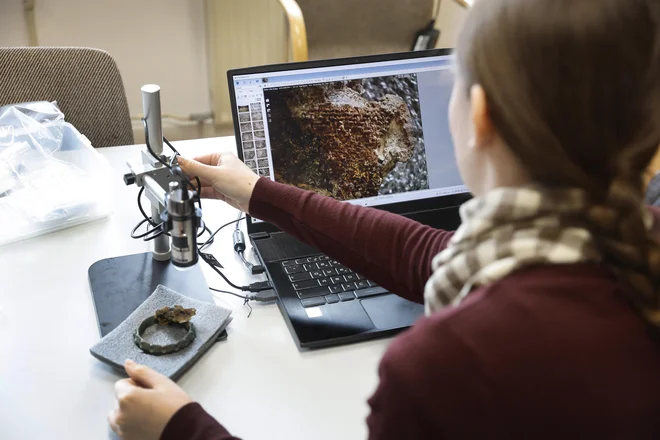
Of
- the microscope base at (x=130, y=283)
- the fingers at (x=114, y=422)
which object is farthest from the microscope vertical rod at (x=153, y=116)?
the fingers at (x=114, y=422)

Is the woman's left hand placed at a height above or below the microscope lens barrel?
below

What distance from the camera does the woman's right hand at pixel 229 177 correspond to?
3.26 feet

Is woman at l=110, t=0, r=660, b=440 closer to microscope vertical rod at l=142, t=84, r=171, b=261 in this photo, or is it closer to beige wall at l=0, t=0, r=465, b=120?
microscope vertical rod at l=142, t=84, r=171, b=261

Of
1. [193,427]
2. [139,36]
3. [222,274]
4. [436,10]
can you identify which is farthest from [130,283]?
[436,10]

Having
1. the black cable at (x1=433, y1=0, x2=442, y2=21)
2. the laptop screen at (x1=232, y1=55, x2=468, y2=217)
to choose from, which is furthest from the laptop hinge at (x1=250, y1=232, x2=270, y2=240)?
the black cable at (x1=433, y1=0, x2=442, y2=21)

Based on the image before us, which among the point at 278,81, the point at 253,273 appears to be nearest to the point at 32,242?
the point at 253,273

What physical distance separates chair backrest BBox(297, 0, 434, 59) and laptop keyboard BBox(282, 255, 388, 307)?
152 centimetres

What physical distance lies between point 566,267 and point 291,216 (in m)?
0.51

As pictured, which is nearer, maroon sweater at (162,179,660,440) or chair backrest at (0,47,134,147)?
maroon sweater at (162,179,660,440)

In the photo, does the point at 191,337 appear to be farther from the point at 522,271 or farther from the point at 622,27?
the point at 622,27

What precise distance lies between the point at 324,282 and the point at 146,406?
1.22 feet

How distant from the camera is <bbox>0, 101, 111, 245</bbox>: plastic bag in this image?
1068mm

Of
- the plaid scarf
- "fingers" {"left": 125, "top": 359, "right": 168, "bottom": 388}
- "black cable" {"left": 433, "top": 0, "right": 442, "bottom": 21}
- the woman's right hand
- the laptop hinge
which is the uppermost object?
"black cable" {"left": 433, "top": 0, "right": 442, "bottom": 21}

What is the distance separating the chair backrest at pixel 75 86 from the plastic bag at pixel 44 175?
0.52 feet
